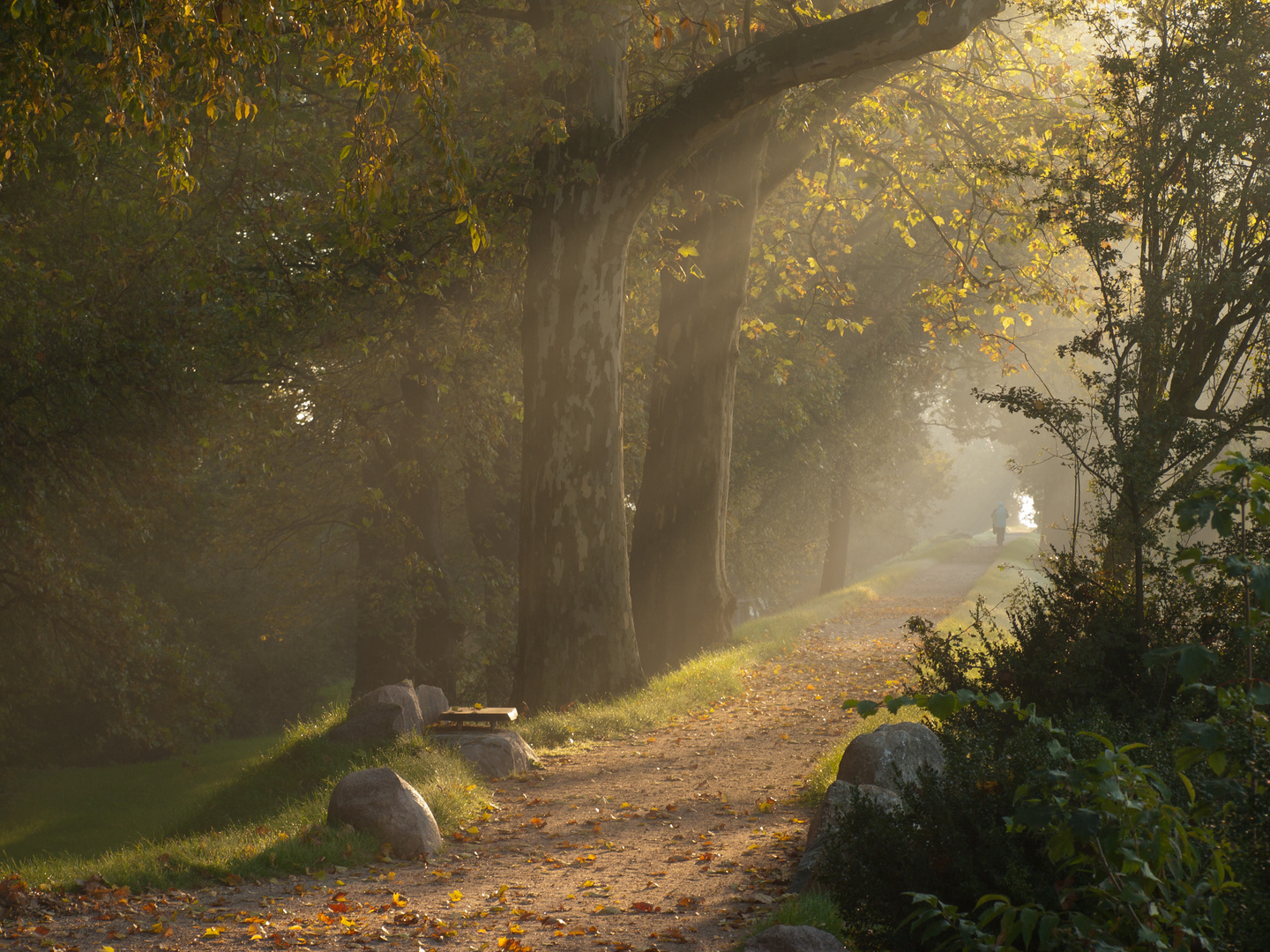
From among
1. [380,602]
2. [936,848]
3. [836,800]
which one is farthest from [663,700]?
[380,602]

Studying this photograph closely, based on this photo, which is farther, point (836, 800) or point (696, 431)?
point (696, 431)

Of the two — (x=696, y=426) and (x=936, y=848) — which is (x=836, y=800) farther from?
(x=696, y=426)

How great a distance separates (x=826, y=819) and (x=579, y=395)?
657 cm

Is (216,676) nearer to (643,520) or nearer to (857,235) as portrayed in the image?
(643,520)

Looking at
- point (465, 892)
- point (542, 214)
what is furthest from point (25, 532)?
point (465, 892)

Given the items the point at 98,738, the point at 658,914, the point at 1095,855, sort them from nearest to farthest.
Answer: the point at 1095,855
the point at 658,914
the point at 98,738

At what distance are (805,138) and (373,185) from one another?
9.81 metres

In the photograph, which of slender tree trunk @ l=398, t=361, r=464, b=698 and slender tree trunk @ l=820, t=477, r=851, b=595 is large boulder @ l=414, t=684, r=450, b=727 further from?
slender tree trunk @ l=820, t=477, r=851, b=595

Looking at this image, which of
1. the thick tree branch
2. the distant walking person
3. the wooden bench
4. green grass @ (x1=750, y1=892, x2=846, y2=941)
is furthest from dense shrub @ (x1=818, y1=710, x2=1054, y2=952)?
the distant walking person

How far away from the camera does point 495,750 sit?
900 centimetres

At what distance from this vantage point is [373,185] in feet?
23.5

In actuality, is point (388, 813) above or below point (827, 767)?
above

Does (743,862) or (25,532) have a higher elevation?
(25,532)

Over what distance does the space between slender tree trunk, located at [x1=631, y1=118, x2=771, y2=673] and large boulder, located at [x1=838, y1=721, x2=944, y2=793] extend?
25.3 feet
